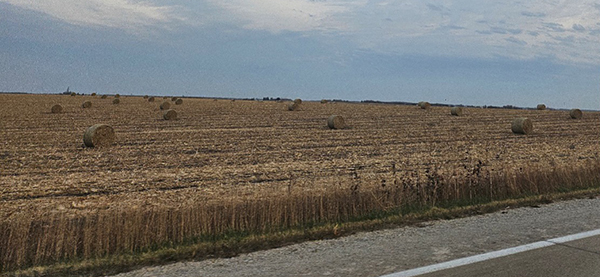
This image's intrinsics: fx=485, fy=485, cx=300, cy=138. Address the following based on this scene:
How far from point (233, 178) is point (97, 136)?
884 cm

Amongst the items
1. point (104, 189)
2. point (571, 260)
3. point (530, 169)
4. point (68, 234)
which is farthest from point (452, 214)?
point (104, 189)

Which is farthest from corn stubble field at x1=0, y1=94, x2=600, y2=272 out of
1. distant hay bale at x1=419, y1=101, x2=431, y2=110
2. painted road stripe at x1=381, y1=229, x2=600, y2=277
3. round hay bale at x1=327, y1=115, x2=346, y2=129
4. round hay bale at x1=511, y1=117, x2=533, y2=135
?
distant hay bale at x1=419, y1=101, x2=431, y2=110

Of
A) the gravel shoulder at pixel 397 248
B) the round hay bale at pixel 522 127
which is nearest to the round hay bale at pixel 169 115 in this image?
the round hay bale at pixel 522 127

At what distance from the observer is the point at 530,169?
10.4 metres

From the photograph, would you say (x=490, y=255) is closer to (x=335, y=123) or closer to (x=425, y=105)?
(x=335, y=123)

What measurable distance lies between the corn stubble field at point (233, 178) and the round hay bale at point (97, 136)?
1.29ft

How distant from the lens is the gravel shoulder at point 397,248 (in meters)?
5.50

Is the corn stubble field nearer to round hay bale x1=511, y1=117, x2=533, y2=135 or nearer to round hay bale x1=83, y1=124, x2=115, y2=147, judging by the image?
round hay bale x1=83, y1=124, x2=115, y2=147

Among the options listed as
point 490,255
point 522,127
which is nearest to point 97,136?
point 490,255

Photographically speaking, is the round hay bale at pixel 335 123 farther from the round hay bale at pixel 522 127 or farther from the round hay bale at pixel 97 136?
the round hay bale at pixel 97 136

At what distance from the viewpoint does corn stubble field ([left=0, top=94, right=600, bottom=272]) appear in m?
6.69

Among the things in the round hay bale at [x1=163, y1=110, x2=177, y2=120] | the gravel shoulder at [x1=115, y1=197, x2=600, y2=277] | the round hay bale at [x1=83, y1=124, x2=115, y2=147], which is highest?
the round hay bale at [x1=163, y1=110, x2=177, y2=120]

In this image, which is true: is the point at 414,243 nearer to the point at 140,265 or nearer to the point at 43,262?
the point at 140,265

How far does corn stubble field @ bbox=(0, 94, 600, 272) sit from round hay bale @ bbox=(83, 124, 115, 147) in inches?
A: 15.5
